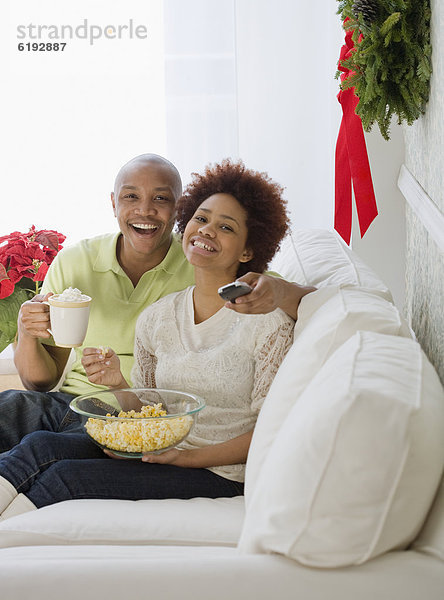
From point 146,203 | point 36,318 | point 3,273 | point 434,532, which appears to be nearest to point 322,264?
point 146,203

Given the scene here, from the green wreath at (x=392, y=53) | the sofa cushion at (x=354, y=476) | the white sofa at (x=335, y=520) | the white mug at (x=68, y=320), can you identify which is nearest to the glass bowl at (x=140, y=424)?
the white mug at (x=68, y=320)

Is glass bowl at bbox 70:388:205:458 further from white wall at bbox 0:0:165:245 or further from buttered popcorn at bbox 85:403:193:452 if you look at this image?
white wall at bbox 0:0:165:245

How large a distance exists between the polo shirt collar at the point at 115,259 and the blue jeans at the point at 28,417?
44cm

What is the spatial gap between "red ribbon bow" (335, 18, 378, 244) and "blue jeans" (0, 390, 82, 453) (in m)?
1.04

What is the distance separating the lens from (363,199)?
7.60 feet

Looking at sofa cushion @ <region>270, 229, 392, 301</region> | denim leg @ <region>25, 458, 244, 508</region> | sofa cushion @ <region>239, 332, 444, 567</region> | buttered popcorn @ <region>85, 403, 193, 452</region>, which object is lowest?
denim leg @ <region>25, 458, 244, 508</region>

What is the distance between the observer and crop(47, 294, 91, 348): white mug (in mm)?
1888

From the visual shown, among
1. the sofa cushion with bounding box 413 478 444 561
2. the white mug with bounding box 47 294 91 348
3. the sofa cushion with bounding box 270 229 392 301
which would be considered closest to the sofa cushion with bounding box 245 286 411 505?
the sofa cushion with bounding box 270 229 392 301

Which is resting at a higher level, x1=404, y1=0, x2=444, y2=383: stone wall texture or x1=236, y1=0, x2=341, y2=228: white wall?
x1=236, y1=0, x2=341, y2=228: white wall

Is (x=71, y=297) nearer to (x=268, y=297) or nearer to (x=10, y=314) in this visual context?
(x=268, y=297)

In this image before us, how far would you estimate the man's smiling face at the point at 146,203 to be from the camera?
230 centimetres

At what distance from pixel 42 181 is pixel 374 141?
224cm

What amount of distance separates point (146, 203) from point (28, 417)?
0.71m

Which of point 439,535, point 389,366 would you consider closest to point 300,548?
point 439,535
